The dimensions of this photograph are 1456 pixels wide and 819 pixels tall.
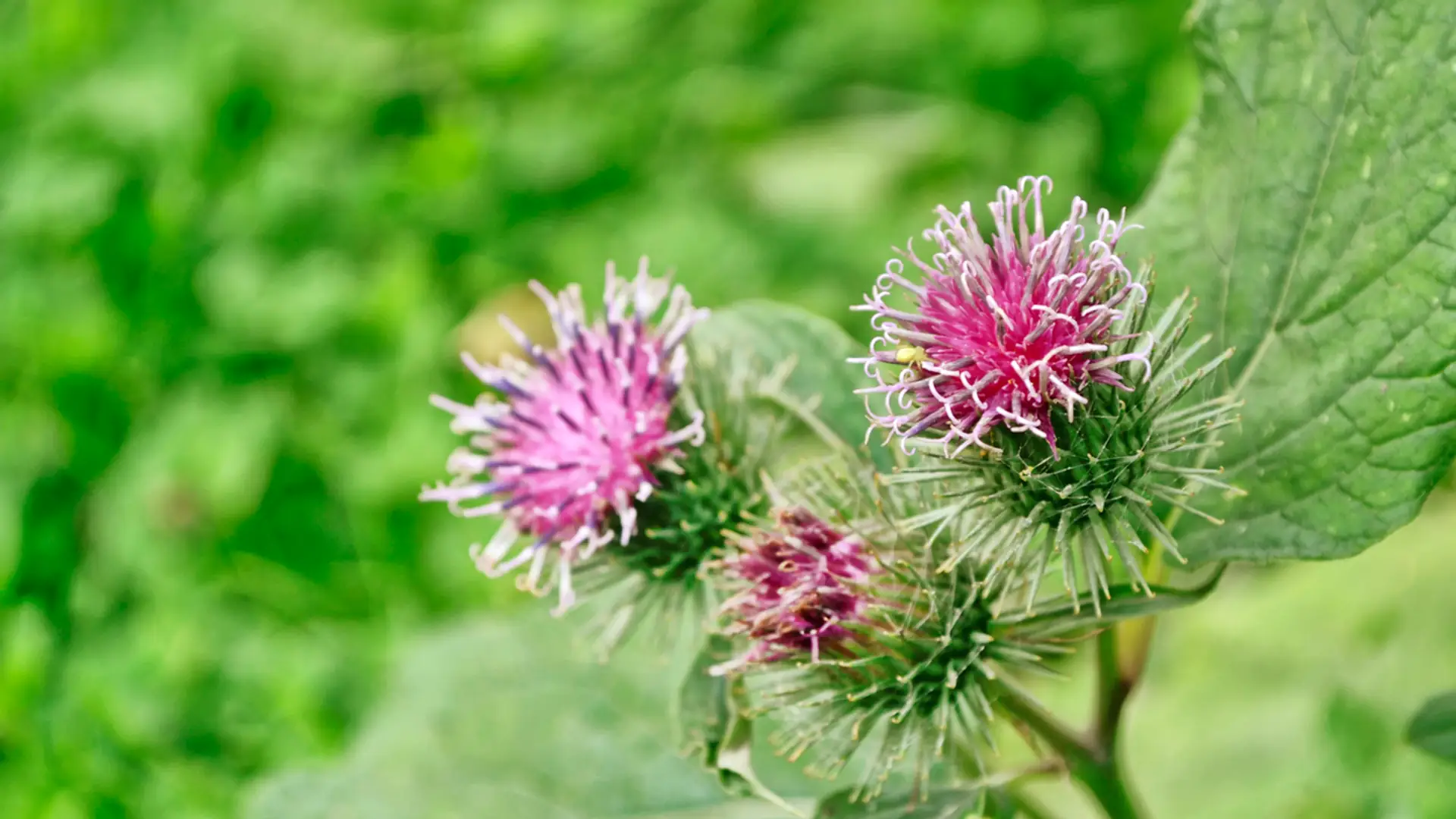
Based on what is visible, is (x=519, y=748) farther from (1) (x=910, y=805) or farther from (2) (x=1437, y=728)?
(2) (x=1437, y=728)

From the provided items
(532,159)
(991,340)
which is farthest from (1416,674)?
(532,159)

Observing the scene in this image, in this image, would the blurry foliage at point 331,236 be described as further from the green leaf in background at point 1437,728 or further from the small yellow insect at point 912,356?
the small yellow insect at point 912,356

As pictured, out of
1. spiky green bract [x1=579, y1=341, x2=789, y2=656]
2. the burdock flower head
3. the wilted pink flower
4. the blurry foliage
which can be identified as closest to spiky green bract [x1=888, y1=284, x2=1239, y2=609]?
the burdock flower head

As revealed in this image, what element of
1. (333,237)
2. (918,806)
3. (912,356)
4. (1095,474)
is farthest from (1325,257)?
(333,237)

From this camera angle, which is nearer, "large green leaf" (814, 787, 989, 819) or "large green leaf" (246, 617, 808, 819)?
"large green leaf" (814, 787, 989, 819)

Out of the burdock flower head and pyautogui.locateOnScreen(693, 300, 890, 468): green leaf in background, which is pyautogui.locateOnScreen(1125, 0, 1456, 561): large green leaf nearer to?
the burdock flower head

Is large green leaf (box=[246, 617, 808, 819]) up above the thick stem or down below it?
below

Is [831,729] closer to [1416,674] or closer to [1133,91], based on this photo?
[1416,674]
